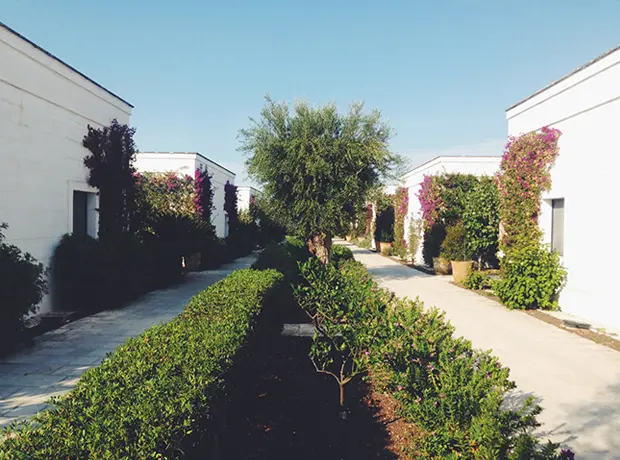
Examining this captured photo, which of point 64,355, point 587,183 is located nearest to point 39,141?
point 64,355

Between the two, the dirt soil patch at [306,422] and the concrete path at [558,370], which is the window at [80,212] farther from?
the concrete path at [558,370]

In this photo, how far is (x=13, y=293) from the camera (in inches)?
215

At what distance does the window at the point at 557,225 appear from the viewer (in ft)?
30.1

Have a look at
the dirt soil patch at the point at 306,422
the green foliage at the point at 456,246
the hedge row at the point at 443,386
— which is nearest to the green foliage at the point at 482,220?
the green foliage at the point at 456,246

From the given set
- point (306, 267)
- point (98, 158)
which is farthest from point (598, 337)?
point (98, 158)

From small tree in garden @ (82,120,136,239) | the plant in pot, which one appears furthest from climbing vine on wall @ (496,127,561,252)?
small tree in garden @ (82,120,136,239)

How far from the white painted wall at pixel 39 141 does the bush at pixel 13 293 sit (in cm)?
143

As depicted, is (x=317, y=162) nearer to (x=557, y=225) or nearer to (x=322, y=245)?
(x=322, y=245)

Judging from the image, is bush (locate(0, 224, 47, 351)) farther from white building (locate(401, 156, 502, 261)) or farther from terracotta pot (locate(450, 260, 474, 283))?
white building (locate(401, 156, 502, 261))

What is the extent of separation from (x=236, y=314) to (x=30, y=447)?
2.38m

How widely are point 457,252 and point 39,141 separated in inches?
452

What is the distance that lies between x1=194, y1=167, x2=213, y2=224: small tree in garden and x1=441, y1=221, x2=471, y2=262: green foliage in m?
8.64

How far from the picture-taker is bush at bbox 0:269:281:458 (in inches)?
72.9

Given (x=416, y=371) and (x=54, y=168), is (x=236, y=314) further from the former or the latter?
(x=54, y=168)
